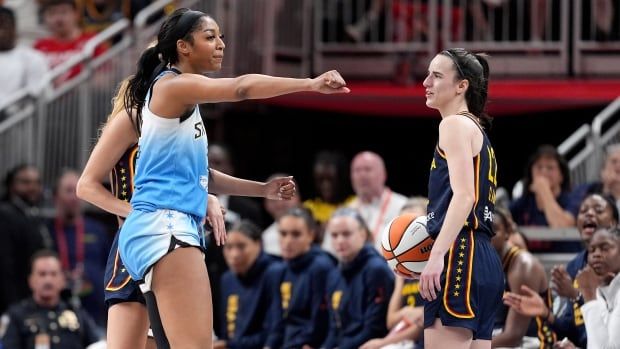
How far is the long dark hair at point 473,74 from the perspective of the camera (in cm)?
623

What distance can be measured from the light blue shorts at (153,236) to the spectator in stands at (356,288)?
13.2 ft

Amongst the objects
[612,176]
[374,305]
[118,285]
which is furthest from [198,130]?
[612,176]

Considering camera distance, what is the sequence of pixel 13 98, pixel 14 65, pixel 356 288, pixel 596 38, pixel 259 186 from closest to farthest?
pixel 259 186 < pixel 356 288 < pixel 13 98 < pixel 596 38 < pixel 14 65

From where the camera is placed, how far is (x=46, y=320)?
10.8m

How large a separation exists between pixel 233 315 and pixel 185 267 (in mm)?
5108

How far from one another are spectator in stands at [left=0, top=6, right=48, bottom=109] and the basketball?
764cm

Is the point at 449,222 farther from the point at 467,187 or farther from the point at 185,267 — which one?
the point at 185,267

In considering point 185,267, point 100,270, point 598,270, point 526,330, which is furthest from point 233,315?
point 185,267

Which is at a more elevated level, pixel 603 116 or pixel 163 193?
pixel 603 116

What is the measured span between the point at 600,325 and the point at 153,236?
3.02 metres

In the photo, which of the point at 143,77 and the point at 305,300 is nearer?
the point at 143,77

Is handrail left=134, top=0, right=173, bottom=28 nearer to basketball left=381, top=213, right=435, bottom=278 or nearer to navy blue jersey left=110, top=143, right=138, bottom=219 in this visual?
navy blue jersey left=110, top=143, right=138, bottom=219

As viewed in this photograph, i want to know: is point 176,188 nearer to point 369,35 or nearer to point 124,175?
point 124,175

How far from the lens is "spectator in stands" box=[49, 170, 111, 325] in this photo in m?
12.3
